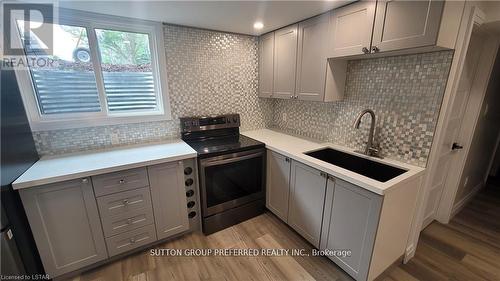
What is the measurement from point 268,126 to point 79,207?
232cm

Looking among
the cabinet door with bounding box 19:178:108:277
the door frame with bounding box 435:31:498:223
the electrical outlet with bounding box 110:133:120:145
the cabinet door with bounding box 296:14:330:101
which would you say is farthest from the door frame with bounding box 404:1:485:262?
the electrical outlet with bounding box 110:133:120:145

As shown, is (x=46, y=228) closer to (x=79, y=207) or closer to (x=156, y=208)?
(x=79, y=207)

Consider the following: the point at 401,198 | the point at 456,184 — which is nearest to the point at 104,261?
the point at 401,198

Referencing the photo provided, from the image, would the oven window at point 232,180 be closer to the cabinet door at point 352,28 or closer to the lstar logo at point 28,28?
the cabinet door at point 352,28

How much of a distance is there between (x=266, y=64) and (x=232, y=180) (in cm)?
151

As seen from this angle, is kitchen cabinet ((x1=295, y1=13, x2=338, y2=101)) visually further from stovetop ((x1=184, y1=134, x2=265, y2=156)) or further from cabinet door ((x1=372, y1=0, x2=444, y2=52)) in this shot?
stovetop ((x1=184, y1=134, x2=265, y2=156))

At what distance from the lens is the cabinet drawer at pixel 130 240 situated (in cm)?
176

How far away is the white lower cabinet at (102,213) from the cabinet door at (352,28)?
1744mm

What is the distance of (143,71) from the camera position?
85.7 inches

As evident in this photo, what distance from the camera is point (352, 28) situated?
160cm

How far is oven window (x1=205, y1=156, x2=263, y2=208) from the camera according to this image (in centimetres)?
205

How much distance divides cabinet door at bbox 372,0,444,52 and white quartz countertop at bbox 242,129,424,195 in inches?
34.5

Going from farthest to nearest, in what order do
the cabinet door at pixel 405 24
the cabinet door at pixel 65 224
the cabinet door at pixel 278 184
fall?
the cabinet door at pixel 278 184, the cabinet door at pixel 65 224, the cabinet door at pixel 405 24

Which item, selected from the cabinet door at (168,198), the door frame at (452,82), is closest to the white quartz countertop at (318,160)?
the door frame at (452,82)
